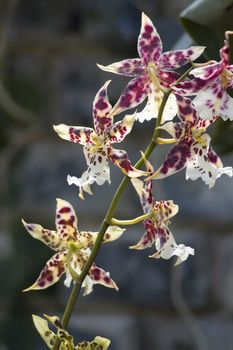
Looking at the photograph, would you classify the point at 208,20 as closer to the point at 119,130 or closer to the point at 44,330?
the point at 119,130

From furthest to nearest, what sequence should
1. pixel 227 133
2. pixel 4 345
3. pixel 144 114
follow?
pixel 4 345
pixel 227 133
pixel 144 114

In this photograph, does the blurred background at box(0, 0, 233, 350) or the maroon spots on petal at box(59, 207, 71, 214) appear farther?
the blurred background at box(0, 0, 233, 350)

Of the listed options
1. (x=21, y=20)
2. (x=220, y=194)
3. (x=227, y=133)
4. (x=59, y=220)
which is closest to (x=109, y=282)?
(x=59, y=220)

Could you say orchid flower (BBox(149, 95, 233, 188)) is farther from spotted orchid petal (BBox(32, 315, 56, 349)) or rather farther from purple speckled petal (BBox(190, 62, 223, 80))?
spotted orchid petal (BBox(32, 315, 56, 349))

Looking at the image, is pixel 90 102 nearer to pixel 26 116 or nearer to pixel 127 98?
pixel 26 116

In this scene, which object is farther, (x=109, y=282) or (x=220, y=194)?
(x=220, y=194)

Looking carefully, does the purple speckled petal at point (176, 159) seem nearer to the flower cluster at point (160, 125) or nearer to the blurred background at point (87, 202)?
the flower cluster at point (160, 125)

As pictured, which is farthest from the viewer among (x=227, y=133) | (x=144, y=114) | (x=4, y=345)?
(x=4, y=345)

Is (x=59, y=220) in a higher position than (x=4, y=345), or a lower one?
higher

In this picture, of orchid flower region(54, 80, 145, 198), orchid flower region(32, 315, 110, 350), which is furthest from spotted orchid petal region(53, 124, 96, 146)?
orchid flower region(32, 315, 110, 350)
